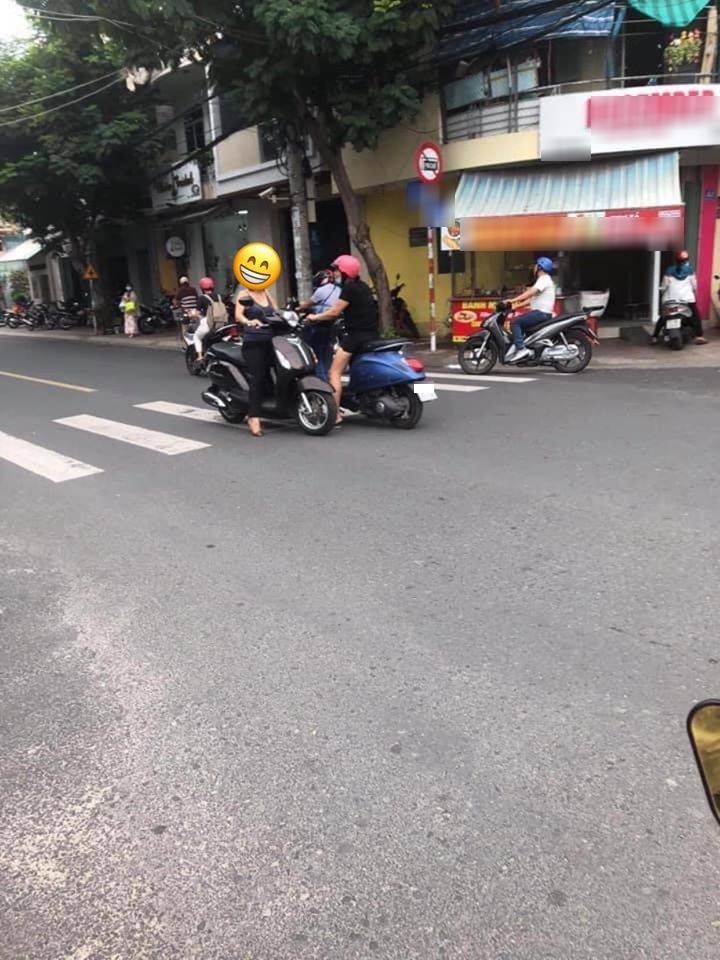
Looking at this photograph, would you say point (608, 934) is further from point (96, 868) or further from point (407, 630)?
point (407, 630)

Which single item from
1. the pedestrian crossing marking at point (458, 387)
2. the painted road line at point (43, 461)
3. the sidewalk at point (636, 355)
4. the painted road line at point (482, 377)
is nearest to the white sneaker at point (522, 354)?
the painted road line at point (482, 377)

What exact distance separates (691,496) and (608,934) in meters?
3.94

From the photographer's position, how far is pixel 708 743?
1253mm

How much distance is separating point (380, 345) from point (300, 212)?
9.04 meters

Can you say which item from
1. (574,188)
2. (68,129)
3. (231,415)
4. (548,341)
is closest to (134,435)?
(231,415)

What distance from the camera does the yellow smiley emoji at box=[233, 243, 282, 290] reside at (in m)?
7.43

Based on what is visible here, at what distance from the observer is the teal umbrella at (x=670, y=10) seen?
12977mm

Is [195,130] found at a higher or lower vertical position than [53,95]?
lower

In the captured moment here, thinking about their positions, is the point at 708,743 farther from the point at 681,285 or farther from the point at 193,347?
the point at 193,347

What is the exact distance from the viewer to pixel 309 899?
2.22 meters

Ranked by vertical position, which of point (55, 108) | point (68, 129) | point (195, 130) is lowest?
point (68, 129)

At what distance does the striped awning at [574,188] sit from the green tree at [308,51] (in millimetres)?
1941

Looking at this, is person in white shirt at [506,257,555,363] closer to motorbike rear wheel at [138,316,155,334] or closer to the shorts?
the shorts

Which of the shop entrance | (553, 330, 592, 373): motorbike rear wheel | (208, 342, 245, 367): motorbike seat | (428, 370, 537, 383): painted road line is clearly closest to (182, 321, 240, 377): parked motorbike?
(208, 342, 245, 367): motorbike seat
